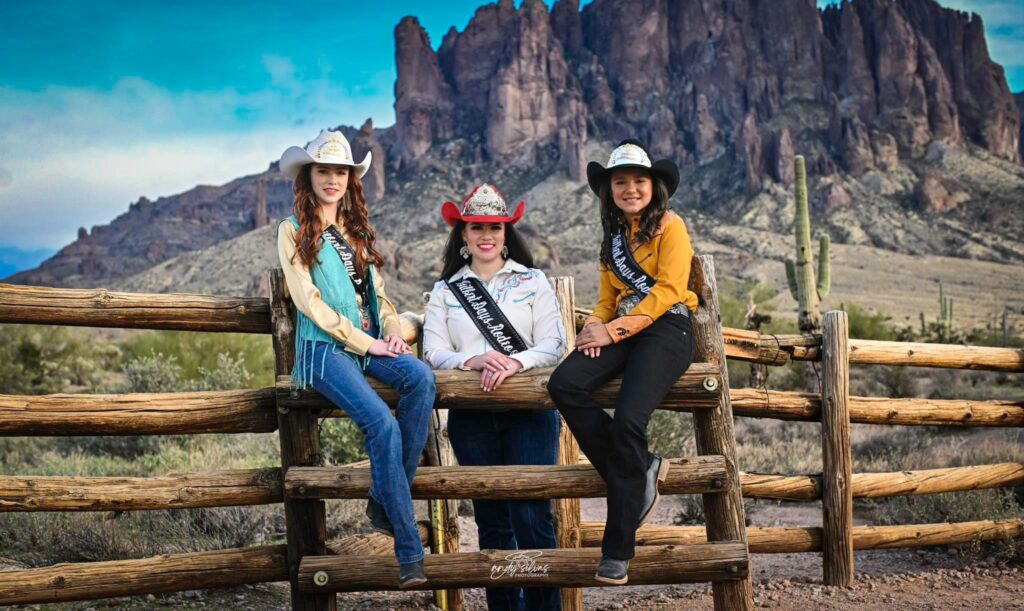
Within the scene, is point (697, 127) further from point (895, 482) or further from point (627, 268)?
point (627, 268)

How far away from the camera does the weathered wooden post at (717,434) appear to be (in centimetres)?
378

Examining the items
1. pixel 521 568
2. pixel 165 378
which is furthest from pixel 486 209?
pixel 165 378

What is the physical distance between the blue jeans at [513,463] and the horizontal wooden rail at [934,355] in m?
2.53

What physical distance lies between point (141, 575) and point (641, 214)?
9.79 ft

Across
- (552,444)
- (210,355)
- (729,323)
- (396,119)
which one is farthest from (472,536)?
(396,119)

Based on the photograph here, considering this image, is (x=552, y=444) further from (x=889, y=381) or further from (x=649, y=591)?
(x=889, y=381)

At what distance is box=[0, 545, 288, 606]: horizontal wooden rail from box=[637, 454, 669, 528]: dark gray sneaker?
6.00 feet

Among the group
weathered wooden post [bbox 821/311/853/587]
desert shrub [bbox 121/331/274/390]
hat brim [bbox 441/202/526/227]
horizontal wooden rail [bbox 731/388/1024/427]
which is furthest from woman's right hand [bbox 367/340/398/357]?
desert shrub [bbox 121/331/274/390]

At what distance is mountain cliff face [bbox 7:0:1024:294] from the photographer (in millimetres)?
81000

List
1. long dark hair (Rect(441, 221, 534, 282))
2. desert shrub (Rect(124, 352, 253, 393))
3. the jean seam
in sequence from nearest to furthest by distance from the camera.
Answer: the jean seam
long dark hair (Rect(441, 221, 534, 282))
desert shrub (Rect(124, 352, 253, 393))

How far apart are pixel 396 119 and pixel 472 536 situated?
5173 inches

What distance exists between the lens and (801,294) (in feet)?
47.1

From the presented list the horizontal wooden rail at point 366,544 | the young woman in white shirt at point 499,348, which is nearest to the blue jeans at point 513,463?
the young woman in white shirt at point 499,348

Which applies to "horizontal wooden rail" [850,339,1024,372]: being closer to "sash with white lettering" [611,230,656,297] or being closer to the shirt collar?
"sash with white lettering" [611,230,656,297]
